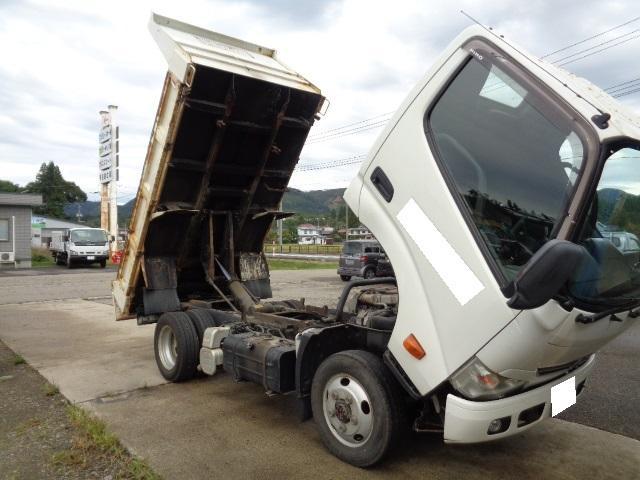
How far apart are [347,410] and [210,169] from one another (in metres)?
3.31

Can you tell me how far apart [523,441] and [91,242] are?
2597cm

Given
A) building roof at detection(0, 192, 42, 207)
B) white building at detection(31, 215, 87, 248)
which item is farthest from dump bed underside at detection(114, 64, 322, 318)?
white building at detection(31, 215, 87, 248)

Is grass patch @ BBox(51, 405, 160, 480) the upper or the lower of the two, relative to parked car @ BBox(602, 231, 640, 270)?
lower

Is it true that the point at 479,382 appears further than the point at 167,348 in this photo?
No

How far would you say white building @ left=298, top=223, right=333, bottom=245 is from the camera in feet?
362

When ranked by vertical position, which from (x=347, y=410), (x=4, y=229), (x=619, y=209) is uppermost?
(x=4, y=229)

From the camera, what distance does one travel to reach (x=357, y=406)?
346 centimetres

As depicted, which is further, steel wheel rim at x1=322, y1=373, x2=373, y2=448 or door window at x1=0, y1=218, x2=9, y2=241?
door window at x1=0, y1=218, x2=9, y2=241

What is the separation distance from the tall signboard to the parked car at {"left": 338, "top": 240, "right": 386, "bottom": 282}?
17.0m

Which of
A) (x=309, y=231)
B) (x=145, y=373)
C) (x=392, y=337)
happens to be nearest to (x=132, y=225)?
(x=145, y=373)

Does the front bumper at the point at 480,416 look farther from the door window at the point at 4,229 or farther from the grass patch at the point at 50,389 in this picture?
the door window at the point at 4,229

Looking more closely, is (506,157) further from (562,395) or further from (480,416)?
(562,395)

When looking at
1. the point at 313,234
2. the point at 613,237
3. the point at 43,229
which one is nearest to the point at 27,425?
the point at 613,237

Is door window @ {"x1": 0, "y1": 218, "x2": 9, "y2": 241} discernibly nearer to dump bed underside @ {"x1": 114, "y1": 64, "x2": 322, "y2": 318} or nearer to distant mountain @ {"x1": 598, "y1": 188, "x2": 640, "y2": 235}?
dump bed underside @ {"x1": 114, "y1": 64, "x2": 322, "y2": 318}
